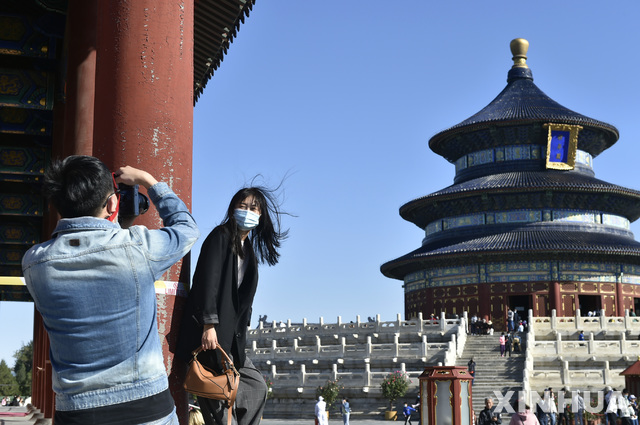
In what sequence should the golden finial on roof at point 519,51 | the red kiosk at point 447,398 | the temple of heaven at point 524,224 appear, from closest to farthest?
the red kiosk at point 447,398 < the temple of heaven at point 524,224 < the golden finial on roof at point 519,51

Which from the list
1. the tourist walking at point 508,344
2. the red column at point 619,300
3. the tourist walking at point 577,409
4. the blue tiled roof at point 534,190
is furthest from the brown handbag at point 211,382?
the red column at point 619,300

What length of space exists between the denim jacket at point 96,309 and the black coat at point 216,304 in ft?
4.17

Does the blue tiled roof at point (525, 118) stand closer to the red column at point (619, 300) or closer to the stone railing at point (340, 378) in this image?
the red column at point (619, 300)

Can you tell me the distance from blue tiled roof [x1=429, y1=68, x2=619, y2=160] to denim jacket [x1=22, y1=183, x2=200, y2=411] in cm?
4312

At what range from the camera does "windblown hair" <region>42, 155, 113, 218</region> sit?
3.04 meters

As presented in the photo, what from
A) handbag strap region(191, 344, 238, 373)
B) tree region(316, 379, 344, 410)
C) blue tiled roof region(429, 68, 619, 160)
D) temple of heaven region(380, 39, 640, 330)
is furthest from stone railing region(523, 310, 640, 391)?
handbag strap region(191, 344, 238, 373)

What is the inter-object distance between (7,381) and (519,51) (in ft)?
186

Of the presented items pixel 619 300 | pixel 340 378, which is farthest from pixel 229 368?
pixel 619 300

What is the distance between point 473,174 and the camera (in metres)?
46.1

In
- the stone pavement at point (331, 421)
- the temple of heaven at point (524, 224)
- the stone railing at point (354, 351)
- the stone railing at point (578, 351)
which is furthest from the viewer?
the temple of heaven at point (524, 224)

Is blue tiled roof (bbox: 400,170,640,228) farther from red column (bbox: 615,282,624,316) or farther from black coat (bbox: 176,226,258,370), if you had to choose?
black coat (bbox: 176,226,258,370)

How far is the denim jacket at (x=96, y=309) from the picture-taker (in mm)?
2908

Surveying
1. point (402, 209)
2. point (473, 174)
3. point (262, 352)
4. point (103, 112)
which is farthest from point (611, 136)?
point (103, 112)

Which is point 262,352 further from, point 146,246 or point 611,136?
point 146,246
